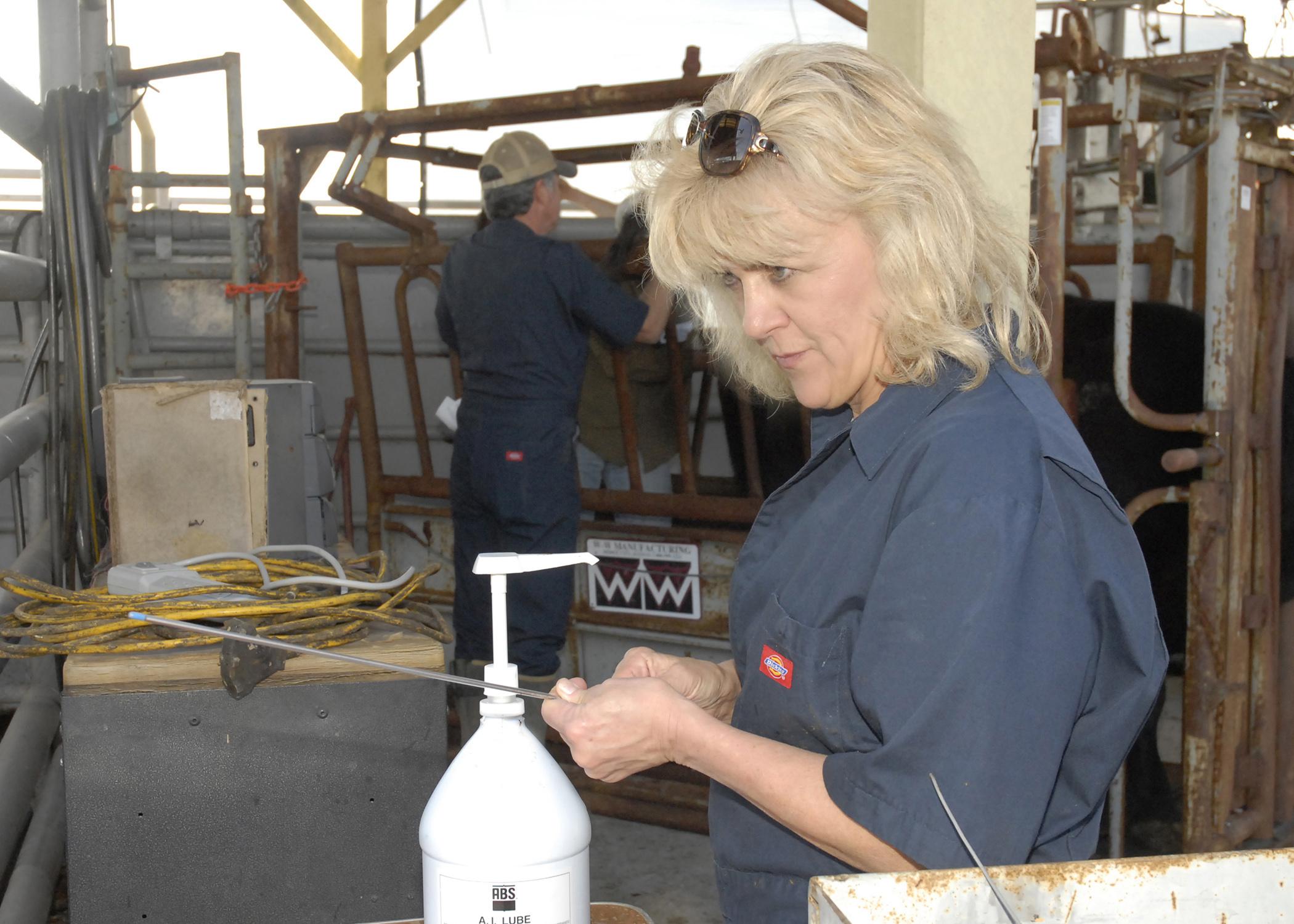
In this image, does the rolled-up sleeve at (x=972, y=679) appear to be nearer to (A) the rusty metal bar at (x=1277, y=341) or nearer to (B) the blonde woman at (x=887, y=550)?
(B) the blonde woman at (x=887, y=550)

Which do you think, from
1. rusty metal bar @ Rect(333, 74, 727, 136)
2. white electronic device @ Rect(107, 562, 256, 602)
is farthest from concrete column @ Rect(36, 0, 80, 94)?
white electronic device @ Rect(107, 562, 256, 602)

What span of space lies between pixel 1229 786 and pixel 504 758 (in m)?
2.37

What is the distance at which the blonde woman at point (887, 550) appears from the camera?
893 millimetres

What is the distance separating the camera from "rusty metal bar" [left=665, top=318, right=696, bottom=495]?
3.76 meters

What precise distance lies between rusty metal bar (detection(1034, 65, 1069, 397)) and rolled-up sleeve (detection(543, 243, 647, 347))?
1172mm

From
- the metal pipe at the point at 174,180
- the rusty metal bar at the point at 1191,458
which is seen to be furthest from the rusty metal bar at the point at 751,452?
the metal pipe at the point at 174,180

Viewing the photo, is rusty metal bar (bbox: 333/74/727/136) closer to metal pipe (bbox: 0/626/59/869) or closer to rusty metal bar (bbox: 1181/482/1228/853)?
rusty metal bar (bbox: 1181/482/1228/853)

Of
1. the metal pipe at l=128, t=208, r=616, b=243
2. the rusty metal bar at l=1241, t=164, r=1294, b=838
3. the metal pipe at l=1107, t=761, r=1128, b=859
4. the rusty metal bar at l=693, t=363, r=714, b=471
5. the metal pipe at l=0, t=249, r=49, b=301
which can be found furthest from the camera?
the metal pipe at l=128, t=208, r=616, b=243

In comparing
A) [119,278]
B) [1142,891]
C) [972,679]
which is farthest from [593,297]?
[1142,891]

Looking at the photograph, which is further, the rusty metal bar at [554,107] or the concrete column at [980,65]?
the rusty metal bar at [554,107]

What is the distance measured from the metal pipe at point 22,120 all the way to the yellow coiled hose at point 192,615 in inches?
38.6

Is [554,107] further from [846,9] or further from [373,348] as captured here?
[373,348]

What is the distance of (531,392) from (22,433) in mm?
1617

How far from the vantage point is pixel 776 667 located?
43.0 inches
